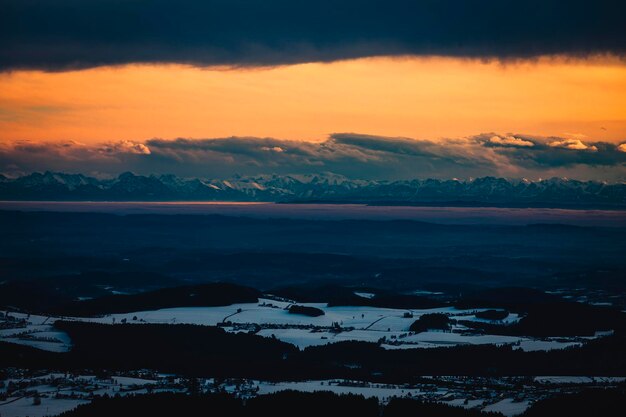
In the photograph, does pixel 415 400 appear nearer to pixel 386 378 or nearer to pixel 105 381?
pixel 386 378

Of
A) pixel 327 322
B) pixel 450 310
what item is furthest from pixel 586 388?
pixel 450 310

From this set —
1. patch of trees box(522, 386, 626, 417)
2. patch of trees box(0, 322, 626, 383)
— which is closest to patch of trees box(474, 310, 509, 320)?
A: patch of trees box(0, 322, 626, 383)

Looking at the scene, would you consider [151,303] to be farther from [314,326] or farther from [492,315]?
[492,315]

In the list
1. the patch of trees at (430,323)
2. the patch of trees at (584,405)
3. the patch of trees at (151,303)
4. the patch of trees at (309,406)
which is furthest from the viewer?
the patch of trees at (151,303)

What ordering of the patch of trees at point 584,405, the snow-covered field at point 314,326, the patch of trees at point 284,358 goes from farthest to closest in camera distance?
1. the snow-covered field at point 314,326
2. the patch of trees at point 284,358
3. the patch of trees at point 584,405

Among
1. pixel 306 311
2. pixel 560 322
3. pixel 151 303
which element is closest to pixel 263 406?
pixel 306 311

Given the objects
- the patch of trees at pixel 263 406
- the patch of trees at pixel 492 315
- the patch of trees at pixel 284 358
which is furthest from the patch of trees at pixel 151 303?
the patch of trees at pixel 263 406

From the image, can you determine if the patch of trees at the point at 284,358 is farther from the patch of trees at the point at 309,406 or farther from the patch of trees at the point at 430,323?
the patch of trees at the point at 430,323
